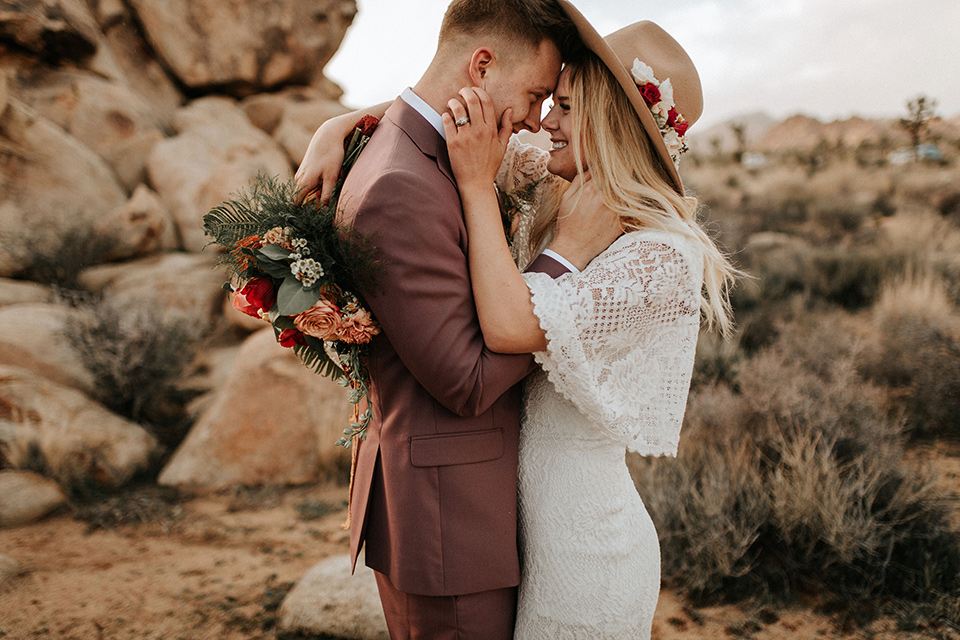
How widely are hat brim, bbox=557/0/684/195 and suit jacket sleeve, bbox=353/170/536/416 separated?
28.5 inches

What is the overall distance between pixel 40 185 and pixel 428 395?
9584 millimetres

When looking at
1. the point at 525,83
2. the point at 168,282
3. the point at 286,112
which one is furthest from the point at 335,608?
the point at 286,112

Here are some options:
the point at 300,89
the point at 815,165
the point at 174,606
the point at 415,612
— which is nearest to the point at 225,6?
the point at 300,89

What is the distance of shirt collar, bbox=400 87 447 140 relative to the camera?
5.59 ft

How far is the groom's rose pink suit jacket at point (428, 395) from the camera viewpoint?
1.42m

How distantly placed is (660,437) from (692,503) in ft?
8.86

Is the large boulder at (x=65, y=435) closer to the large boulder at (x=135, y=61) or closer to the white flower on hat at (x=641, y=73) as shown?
the white flower on hat at (x=641, y=73)

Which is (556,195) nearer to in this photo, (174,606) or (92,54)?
(174,606)

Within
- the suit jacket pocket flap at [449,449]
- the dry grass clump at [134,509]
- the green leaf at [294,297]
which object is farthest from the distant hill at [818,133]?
the dry grass clump at [134,509]

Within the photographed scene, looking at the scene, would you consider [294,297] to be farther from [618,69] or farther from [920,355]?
[920,355]

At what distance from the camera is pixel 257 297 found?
1570 mm

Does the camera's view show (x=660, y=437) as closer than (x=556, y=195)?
Yes

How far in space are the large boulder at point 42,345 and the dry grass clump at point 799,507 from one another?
5.47m

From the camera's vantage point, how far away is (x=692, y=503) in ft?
13.5
